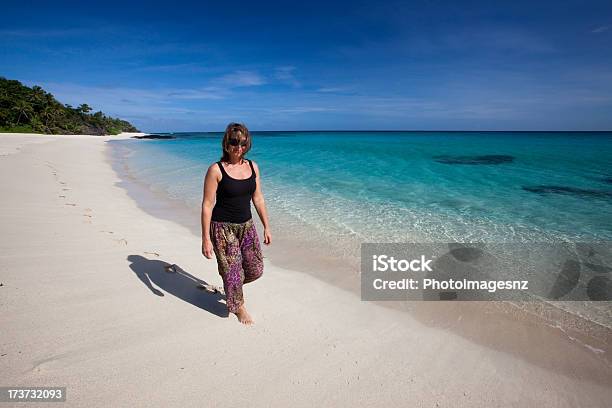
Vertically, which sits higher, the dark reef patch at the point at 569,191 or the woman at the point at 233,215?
the woman at the point at 233,215

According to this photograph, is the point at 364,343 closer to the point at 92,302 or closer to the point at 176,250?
the point at 92,302

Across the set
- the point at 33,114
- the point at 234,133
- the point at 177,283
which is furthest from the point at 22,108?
the point at 234,133

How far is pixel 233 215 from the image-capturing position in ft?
10.3

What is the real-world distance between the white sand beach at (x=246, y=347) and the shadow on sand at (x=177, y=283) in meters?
0.02

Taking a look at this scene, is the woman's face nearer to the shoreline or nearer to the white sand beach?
the white sand beach

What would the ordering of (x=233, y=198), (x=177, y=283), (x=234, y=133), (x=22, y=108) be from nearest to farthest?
(x=234, y=133) → (x=233, y=198) → (x=177, y=283) → (x=22, y=108)

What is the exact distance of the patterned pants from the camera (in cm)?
317

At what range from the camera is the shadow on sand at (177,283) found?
12.3ft

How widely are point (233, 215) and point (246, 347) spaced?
1.33 meters

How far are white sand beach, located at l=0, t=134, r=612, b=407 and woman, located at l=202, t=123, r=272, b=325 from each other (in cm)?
53

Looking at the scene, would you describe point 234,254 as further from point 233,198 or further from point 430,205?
point 430,205

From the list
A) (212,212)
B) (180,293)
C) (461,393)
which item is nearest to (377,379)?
(461,393)

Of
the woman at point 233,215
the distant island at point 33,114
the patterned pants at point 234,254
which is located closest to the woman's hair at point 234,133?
the woman at point 233,215

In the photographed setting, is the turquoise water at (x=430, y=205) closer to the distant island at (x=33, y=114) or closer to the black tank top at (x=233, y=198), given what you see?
the black tank top at (x=233, y=198)
